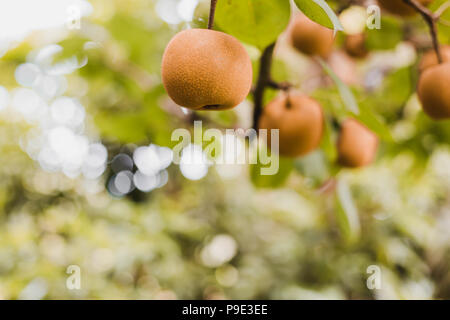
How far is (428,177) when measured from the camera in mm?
1592

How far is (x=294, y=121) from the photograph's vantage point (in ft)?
1.79

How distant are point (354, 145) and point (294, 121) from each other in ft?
0.81

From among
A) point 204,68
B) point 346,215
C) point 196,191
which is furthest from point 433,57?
point 196,191

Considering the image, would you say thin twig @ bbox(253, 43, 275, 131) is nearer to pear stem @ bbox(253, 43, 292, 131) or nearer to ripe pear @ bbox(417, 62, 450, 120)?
pear stem @ bbox(253, 43, 292, 131)

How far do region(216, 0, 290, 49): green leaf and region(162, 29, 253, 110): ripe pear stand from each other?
8 centimetres

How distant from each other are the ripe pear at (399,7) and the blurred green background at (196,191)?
0.08 metres

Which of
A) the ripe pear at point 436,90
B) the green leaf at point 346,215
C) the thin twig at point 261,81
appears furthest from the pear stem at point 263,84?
the green leaf at point 346,215

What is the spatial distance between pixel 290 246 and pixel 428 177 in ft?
2.11

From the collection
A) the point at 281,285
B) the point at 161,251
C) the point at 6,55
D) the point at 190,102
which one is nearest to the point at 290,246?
the point at 281,285

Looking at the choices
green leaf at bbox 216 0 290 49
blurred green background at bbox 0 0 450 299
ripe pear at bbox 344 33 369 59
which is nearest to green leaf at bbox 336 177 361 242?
blurred green background at bbox 0 0 450 299

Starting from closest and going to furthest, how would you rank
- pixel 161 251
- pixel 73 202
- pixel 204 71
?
1. pixel 204 71
2. pixel 161 251
3. pixel 73 202

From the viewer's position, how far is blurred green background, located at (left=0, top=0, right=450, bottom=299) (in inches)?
34.5
